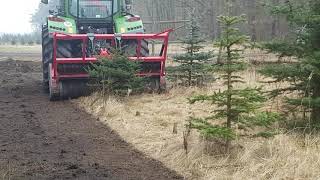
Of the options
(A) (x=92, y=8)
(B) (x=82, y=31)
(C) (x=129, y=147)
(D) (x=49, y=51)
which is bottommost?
(C) (x=129, y=147)

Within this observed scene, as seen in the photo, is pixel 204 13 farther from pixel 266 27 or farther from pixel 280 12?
pixel 280 12

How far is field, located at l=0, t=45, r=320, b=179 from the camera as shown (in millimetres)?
6113

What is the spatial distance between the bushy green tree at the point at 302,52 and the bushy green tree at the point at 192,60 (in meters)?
5.09

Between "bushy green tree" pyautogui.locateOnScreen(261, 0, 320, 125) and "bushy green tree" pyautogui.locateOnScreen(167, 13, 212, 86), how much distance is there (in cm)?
509

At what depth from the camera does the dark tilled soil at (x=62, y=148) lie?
6.25m

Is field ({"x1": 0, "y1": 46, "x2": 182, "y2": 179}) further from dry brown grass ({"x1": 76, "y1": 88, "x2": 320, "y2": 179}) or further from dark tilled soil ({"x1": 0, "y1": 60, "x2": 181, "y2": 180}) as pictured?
dry brown grass ({"x1": 76, "y1": 88, "x2": 320, "y2": 179})

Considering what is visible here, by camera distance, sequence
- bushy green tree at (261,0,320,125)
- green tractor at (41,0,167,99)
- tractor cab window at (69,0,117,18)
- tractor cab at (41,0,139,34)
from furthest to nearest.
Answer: tractor cab window at (69,0,117,18) → tractor cab at (41,0,139,34) → green tractor at (41,0,167,99) → bushy green tree at (261,0,320,125)

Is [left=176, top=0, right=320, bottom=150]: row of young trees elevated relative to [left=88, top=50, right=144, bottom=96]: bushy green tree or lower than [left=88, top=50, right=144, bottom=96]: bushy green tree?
elevated

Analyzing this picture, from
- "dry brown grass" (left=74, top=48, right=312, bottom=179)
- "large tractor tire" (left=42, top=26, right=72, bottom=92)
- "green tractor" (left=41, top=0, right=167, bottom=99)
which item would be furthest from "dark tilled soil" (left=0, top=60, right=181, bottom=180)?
"large tractor tire" (left=42, top=26, right=72, bottom=92)

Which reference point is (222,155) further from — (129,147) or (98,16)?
(98,16)

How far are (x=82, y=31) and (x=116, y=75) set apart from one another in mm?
2905

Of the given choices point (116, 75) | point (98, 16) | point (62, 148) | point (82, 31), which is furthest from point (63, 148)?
point (98, 16)

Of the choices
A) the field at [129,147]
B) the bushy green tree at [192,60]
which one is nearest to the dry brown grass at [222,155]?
the field at [129,147]

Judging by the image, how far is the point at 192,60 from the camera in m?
12.8
